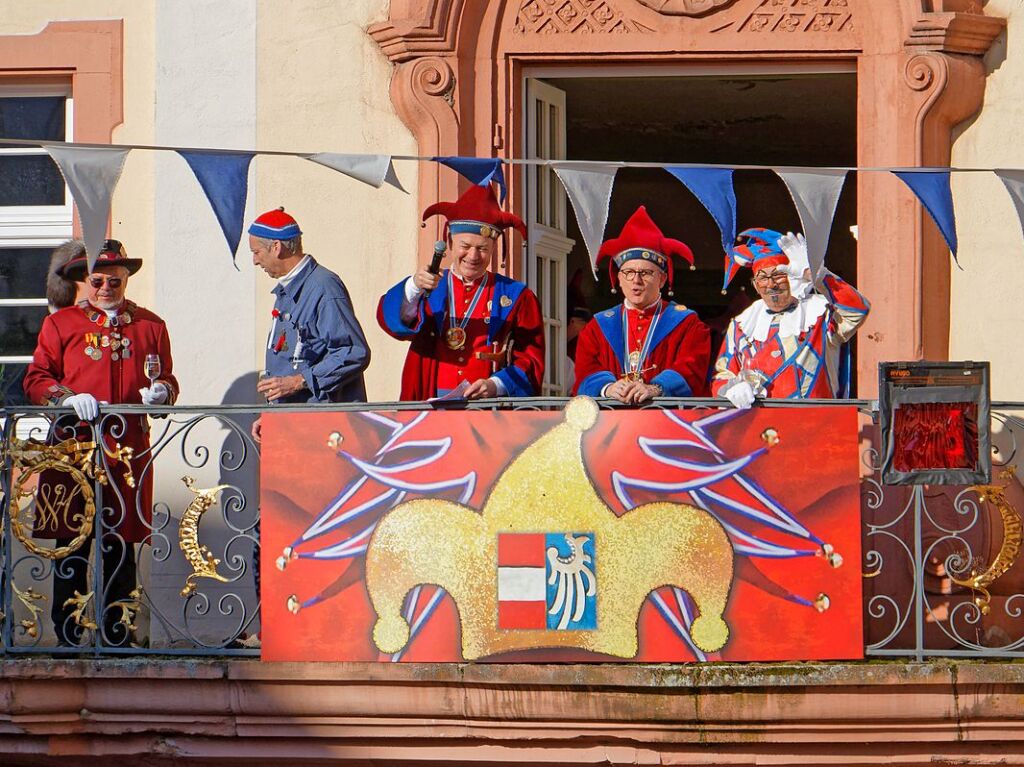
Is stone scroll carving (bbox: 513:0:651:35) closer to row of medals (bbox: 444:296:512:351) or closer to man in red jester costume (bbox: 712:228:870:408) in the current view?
man in red jester costume (bbox: 712:228:870:408)

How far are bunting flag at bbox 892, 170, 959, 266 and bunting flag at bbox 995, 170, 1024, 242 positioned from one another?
0.23 metres

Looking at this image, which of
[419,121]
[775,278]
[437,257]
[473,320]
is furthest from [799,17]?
[437,257]

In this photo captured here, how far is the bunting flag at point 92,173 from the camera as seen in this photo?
935 centimetres

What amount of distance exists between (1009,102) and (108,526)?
4.71m

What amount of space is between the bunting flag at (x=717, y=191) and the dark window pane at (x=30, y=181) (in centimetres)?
397

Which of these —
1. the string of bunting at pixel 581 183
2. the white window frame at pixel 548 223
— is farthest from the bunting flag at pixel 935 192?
the white window frame at pixel 548 223

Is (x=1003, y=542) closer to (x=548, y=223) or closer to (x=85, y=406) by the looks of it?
(x=548, y=223)

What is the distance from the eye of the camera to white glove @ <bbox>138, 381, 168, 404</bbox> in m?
10.0

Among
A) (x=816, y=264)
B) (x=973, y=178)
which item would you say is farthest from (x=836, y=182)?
(x=973, y=178)

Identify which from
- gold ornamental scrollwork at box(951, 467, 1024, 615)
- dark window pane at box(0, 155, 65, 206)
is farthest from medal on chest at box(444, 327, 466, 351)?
dark window pane at box(0, 155, 65, 206)

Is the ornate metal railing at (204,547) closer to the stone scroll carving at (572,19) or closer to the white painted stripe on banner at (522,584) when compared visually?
the white painted stripe on banner at (522,584)

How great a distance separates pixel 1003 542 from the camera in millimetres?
9484

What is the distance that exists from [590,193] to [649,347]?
697 millimetres

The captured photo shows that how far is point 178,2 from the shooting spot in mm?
11664
